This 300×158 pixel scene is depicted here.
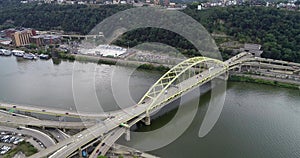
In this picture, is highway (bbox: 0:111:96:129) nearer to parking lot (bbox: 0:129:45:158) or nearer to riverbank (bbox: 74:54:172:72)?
parking lot (bbox: 0:129:45:158)

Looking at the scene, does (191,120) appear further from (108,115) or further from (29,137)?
(29,137)

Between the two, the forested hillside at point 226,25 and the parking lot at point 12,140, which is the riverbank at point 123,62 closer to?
the forested hillside at point 226,25

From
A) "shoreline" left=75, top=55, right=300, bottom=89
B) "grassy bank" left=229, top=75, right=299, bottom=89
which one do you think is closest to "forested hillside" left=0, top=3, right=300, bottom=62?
"shoreline" left=75, top=55, right=300, bottom=89

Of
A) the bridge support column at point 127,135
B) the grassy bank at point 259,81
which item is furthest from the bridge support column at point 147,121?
the grassy bank at point 259,81

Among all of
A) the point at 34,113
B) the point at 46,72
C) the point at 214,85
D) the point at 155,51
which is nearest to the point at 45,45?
the point at 46,72

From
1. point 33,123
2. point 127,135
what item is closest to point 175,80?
point 127,135
